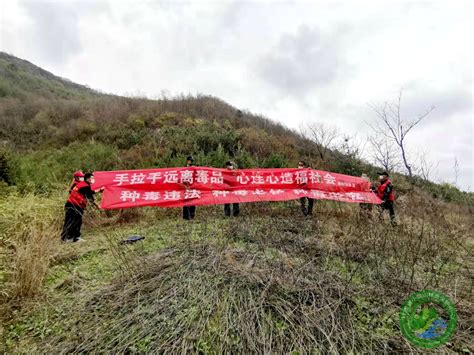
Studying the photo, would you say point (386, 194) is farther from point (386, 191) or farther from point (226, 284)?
point (226, 284)

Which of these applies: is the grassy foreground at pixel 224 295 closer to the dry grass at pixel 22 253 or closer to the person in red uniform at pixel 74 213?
the dry grass at pixel 22 253

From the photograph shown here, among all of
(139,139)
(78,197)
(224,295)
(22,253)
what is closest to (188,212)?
(78,197)

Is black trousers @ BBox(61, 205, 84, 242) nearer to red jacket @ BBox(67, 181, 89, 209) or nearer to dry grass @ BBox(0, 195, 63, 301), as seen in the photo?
red jacket @ BBox(67, 181, 89, 209)

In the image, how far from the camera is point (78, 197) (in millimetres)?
5430

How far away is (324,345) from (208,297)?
1.11 m

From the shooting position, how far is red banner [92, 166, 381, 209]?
21.5ft

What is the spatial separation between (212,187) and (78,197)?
10.2 feet

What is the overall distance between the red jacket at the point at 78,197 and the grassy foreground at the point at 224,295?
1074mm

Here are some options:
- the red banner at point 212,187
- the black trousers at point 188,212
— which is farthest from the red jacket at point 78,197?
the black trousers at point 188,212

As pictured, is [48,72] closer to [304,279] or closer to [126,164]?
[126,164]

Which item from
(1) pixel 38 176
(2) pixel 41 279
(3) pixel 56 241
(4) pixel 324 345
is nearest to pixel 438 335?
(4) pixel 324 345

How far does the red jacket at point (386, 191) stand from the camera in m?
7.46

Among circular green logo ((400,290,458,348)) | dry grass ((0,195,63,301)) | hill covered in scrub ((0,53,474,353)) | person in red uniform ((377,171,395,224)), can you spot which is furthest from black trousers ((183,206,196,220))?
person in red uniform ((377,171,395,224))

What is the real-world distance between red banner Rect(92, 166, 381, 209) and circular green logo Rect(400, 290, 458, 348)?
473 centimetres
